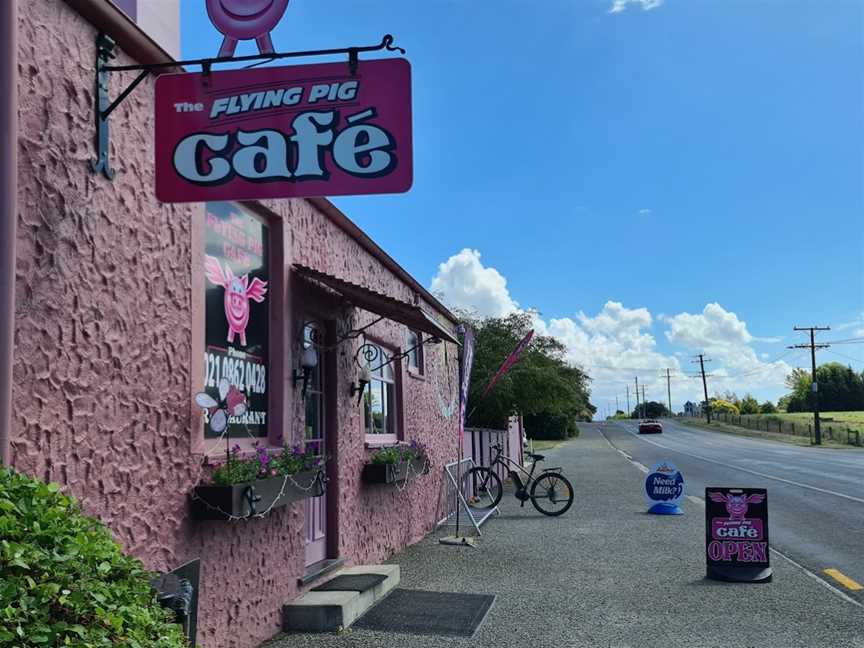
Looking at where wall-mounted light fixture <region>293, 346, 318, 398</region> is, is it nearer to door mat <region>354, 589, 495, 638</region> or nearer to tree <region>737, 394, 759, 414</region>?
door mat <region>354, 589, 495, 638</region>

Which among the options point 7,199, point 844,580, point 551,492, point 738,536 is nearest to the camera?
point 7,199

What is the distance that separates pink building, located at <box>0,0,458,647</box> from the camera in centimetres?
380

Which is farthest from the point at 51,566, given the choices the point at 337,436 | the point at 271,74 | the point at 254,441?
the point at 337,436

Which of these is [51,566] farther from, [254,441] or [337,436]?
[337,436]

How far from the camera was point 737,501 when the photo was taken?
28.5 feet

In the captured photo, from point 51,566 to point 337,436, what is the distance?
19.1 ft

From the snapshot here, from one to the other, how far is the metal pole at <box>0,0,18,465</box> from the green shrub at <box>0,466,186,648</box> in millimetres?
706

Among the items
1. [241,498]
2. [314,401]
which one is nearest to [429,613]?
[314,401]

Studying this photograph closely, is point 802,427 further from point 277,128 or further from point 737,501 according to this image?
point 277,128

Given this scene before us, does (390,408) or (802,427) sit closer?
(390,408)

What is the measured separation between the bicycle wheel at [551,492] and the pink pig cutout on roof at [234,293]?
880 centimetres

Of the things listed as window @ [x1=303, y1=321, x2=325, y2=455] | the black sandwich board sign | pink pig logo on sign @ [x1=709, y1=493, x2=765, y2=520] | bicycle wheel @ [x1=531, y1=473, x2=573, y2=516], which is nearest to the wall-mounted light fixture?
window @ [x1=303, y1=321, x2=325, y2=455]

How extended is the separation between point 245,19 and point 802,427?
7050 centimetres

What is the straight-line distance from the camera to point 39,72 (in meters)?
3.89
